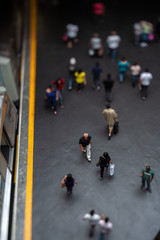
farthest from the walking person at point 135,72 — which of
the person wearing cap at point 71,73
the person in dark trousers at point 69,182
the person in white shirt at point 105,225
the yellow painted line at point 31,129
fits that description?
the person in white shirt at point 105,225

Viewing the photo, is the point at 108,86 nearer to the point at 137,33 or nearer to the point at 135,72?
the point at 135,72

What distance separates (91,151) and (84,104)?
→ 9.49 feet

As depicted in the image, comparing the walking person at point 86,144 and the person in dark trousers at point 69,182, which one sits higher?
the walking person at point 86,144

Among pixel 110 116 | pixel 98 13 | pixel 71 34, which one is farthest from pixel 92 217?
pixel 98 13

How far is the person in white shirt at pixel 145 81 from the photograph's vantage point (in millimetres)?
14906

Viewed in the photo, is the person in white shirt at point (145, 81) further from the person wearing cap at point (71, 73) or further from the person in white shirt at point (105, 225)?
the person in white shirt at point (105, 225)

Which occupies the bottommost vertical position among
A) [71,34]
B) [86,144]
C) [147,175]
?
[147,175]

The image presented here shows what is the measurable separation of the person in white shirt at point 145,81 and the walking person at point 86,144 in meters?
4.19

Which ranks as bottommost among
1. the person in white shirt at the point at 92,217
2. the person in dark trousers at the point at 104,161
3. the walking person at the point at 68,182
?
the person in white shirt at the point at 92,217

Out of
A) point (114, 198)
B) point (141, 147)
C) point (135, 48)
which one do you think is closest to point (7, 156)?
point (114, 198)

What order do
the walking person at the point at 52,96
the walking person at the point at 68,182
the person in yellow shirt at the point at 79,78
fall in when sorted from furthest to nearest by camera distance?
1. the person in yellow shirt at the point at 79,78
2. the walking person at the point at 52,96
3. the walking person at the point at 68,182

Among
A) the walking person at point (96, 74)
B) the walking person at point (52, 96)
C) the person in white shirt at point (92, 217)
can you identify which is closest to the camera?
the person in white shirt at point (92, 217)

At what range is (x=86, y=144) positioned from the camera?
12766mm

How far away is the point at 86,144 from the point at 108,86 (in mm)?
3466
